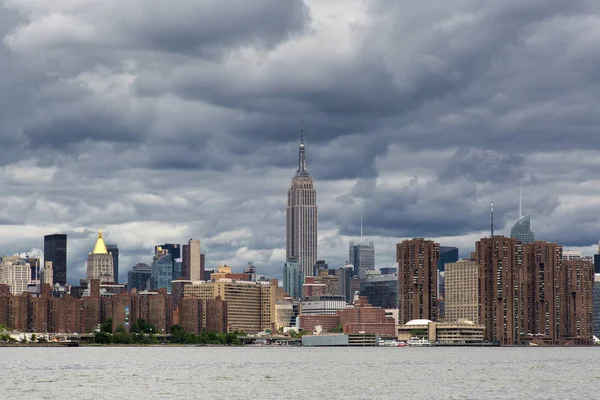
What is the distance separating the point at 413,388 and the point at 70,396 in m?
54.2

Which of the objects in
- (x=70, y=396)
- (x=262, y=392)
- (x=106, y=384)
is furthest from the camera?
(x=106, y=384)

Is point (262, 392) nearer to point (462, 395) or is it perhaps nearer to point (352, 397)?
point (352, 397)

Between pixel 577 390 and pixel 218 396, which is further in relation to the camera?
pixel 577 390

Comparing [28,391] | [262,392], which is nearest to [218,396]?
[262,392]

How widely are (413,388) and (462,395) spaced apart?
728 inches

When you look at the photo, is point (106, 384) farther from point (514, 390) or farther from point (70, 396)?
point (514, 390)

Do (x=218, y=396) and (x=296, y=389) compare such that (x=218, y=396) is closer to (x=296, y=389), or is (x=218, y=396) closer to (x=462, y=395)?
(x=296, y=389)

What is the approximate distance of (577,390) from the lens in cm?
18862

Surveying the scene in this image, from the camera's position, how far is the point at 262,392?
7126 inches

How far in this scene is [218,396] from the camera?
17225 cm

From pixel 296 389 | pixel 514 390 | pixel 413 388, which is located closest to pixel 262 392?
pixel 296 389

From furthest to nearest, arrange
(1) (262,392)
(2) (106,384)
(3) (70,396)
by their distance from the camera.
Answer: (2) (106,384) → (1) (262,392) → (3) (70,396)

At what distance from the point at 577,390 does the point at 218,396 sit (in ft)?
184

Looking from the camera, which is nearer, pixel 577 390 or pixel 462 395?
pixel 462 395
